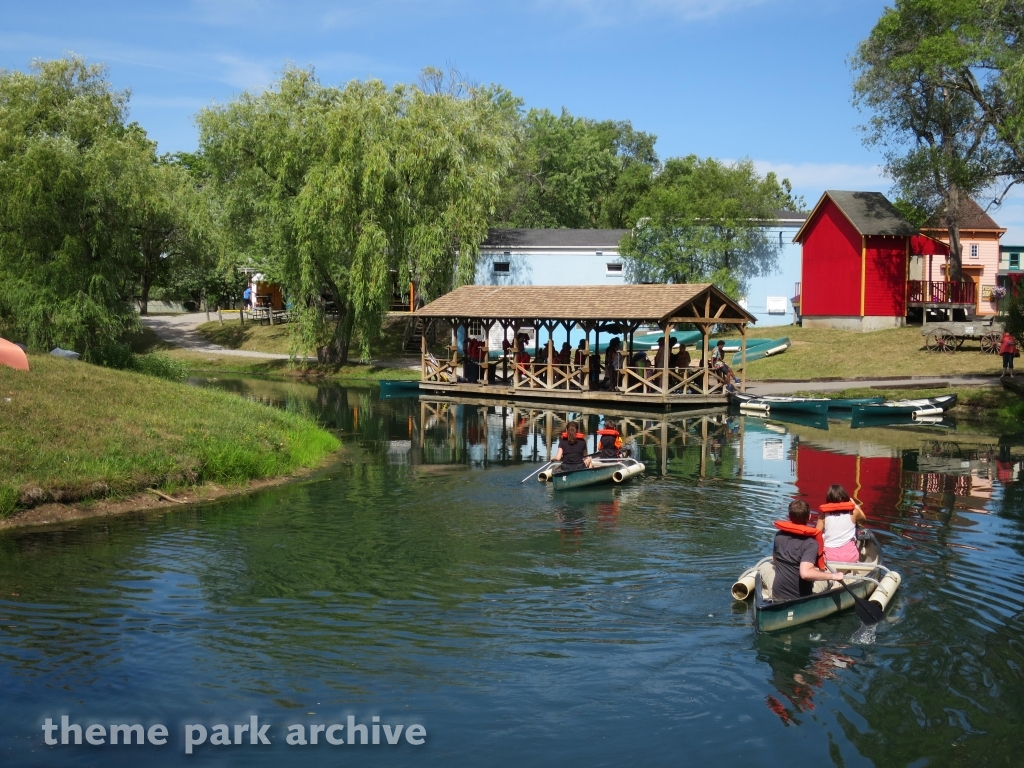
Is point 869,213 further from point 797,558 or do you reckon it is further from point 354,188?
point 797,558

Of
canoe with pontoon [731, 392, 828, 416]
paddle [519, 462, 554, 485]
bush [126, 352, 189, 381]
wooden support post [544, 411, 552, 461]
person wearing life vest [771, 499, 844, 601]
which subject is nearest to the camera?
person wearing life vest [771, 499, 844, 601]

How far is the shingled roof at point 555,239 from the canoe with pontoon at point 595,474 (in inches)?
1295

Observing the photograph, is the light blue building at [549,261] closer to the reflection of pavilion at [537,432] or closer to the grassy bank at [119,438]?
the reflection of pavilion at [537,432]

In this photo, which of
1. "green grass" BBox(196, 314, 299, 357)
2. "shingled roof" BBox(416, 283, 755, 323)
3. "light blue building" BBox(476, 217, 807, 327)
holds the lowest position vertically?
"green grass" BBox(196, 314, 299, 357)

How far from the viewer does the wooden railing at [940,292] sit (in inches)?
1718

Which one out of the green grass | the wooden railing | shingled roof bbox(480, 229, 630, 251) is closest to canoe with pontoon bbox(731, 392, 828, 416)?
the wooden railing

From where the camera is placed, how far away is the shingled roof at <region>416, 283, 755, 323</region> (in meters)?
31.2

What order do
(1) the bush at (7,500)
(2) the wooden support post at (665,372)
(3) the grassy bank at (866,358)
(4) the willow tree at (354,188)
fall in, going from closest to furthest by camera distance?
(1) the bush at (7,500), (2) the wooden support post at (665,372), (3) the grassy bank at (866,358), (4) the willow tree at (354,188)

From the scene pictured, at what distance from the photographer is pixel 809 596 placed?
10.4m

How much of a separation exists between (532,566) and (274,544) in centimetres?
373

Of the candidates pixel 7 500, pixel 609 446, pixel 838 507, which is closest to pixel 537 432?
pixel 609 446

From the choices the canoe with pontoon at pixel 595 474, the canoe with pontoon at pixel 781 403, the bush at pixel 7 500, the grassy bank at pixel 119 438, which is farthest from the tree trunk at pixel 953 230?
the bush at pixel 7 500

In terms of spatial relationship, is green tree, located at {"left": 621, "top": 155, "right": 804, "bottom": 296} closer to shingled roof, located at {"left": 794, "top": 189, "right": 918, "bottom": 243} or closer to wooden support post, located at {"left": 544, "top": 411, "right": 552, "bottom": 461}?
shingled roof, located at {"left": 794, "top": 189, "right": 918, "bottom": 243}

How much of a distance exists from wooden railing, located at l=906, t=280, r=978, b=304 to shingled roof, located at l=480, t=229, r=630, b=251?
45.0ft
